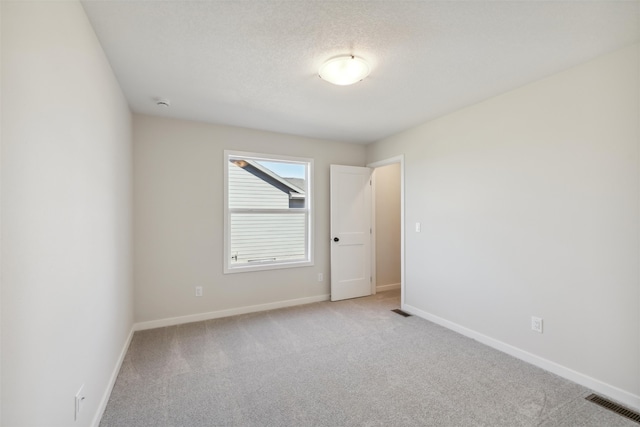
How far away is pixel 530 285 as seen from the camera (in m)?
2.63

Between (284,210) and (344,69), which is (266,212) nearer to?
(284,210)

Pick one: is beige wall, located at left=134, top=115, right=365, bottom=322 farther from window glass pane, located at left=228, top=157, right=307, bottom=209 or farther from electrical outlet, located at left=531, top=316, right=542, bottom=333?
electrical outlet, located at left=531, top=316, right=542, bottom=333

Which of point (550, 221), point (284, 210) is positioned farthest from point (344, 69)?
point (284, 210)

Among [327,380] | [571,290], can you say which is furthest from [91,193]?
[571,290]

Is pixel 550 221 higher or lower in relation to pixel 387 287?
higher

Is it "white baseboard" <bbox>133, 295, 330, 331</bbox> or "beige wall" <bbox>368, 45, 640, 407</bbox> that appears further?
"white baseboard" <bbox>133, 295, 330, 331</bbox>

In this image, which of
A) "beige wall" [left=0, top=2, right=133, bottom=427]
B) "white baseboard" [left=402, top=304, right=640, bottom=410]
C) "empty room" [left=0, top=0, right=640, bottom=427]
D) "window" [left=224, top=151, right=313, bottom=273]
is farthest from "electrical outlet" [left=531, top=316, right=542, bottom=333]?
"beige wall" [left=0, top=2, right=133, bottom=427]

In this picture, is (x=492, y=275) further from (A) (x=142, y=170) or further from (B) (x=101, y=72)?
(A) (x=142, y=170)

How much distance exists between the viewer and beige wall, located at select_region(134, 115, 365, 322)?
342cm

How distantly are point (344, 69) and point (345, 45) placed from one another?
196 mm

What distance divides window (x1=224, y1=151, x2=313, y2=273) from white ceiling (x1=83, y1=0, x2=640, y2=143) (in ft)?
3.62

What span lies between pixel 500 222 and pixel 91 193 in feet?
11.0

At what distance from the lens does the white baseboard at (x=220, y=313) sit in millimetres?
3430

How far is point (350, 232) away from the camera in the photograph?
4660 millimetres
